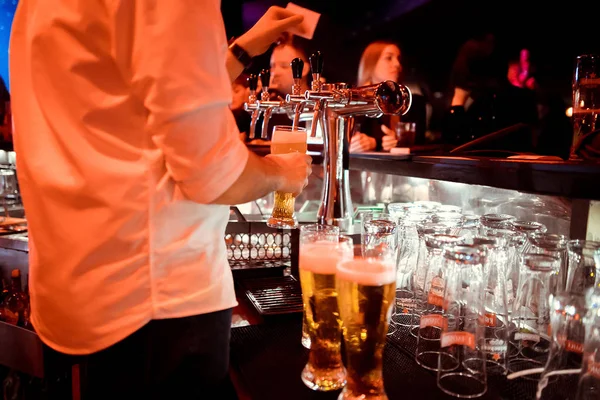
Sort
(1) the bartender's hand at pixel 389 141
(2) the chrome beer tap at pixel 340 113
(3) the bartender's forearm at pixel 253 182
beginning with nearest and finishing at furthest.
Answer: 1. (3) the bartender's forearm at pixel 253 182
2. (2) the chrome beer tap at pixel 340 113
3. (1) the bartender's hand at pixel 389 141

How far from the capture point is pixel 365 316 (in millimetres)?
858

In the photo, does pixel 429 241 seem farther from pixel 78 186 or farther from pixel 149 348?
pixel 78 186

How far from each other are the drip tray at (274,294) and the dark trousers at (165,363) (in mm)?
346

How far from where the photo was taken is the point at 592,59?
1.18m

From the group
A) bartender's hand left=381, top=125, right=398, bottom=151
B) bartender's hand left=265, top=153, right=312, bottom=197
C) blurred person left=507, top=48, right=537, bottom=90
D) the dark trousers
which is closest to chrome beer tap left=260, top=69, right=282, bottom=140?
bartender's hand left=265, top=153, right=312, bottom=197

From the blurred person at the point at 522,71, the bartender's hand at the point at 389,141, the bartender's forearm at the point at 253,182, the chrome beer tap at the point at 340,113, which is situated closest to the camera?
the bartender's forearm at the point at 253,182

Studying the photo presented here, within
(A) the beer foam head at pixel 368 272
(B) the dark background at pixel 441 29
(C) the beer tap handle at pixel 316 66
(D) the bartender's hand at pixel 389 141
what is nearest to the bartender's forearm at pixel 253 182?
(A) the beer foam head at pixel 368 272

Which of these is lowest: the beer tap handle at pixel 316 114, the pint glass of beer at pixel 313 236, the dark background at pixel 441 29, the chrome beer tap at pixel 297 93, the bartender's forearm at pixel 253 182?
the pint glass of beer at pixel 313 236

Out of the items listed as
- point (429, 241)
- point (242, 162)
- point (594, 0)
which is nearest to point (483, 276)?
point (429, 241)

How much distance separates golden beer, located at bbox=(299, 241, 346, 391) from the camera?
94cm

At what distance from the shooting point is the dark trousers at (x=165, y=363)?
0.90 m

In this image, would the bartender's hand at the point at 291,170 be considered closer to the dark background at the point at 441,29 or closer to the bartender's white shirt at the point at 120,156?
the bartender's white shirt at the point at 120,156

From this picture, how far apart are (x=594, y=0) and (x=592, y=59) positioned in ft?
5.52

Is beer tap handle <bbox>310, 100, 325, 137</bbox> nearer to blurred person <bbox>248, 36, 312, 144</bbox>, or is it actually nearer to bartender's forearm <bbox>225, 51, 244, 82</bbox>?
bartender's forearm <bbox>225, 51, 244, 82</bbox>
